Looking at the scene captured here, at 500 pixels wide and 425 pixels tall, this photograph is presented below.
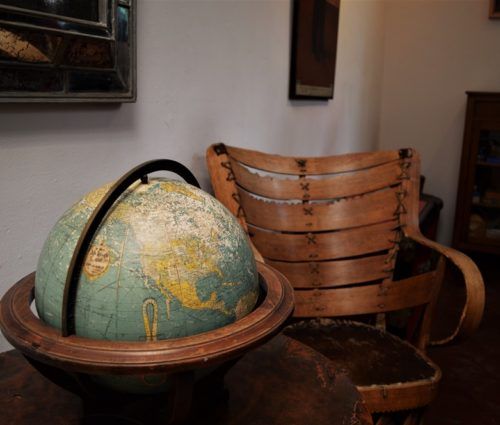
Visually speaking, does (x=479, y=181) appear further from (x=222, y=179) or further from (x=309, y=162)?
(x=222, y=179)

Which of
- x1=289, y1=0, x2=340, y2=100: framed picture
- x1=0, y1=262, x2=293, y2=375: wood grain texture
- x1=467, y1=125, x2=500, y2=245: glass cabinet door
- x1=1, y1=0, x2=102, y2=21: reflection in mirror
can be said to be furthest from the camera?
x1=467, y1=125, x2=500, y2=245: glass cabinet door

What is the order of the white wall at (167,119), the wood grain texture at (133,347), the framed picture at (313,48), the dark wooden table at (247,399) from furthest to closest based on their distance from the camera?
the framed picture at (313,48)
the white wall at (167,119)
the dark wooden table at (247,399)
the wood grain texture at (133,347)

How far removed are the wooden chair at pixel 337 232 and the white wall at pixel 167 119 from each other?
0.21 meters

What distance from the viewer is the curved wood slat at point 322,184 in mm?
1985

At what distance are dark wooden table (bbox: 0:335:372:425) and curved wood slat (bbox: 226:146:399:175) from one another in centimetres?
104

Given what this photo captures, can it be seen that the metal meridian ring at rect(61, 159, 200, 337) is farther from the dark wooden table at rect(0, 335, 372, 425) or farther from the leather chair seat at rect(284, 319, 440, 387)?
the leather chair seat at rect(284, 319, 440, 387)

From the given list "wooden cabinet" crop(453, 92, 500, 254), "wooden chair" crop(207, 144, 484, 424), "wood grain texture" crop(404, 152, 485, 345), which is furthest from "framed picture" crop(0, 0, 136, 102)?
"wooden cabinet" crop(453, 92, 500, 254)

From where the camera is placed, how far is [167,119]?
5.69ft

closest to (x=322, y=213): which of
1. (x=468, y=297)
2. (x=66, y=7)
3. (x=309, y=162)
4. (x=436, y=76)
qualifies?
(x=309, y=162)

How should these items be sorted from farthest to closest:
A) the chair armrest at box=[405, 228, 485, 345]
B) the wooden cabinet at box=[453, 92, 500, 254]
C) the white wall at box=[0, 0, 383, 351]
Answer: the wooden cabinet at box=[453, 92, 500, 254], the chair armrest at box=[405, 228, 485, 345], the white wall at box=[0, 0, 383, 351]

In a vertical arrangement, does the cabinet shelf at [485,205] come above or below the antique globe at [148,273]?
below

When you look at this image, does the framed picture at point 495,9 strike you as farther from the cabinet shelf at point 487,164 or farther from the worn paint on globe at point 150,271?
the worn paint on globe at point 150,271

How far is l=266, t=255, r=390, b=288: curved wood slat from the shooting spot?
1983mm

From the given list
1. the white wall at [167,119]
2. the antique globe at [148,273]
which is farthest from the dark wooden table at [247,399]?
the white wall at [167,119]
